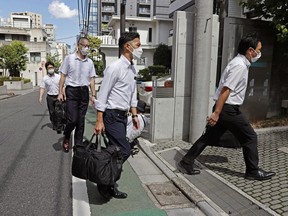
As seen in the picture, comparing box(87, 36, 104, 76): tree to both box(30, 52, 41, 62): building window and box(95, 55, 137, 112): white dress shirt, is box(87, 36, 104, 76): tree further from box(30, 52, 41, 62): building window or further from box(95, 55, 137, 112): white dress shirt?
box(95, 55, 137, 112): white dress shirt

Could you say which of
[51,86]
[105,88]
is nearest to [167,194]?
[105,88]

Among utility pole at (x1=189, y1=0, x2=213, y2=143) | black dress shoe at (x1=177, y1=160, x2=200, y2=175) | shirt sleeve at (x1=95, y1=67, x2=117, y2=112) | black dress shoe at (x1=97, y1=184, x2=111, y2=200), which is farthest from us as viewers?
utility pole at (x1=189, y1=0, x2=213, y2=143)

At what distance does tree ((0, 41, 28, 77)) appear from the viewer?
129 feet

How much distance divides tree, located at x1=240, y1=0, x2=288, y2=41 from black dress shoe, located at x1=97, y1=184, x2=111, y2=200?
202 inches

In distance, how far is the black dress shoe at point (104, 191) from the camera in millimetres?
3404

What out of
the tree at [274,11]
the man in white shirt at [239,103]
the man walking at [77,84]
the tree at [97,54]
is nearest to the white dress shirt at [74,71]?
the man walking at [77,84]

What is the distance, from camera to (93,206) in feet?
11.0

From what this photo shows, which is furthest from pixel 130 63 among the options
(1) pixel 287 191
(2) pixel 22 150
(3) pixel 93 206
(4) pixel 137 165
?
(2) pixel 22 150

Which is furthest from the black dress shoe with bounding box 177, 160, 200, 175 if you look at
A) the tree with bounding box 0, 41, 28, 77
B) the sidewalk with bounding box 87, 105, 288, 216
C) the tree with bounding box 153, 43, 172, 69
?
the tree with bounding box 0, 41, 28, 77

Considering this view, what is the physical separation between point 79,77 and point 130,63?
7.00 feet

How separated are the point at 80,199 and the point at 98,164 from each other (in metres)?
0.75

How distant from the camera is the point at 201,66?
546 centimetres

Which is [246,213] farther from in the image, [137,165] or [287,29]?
[287,29]

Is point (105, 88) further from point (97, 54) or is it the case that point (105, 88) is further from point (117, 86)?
point (97, 54)
